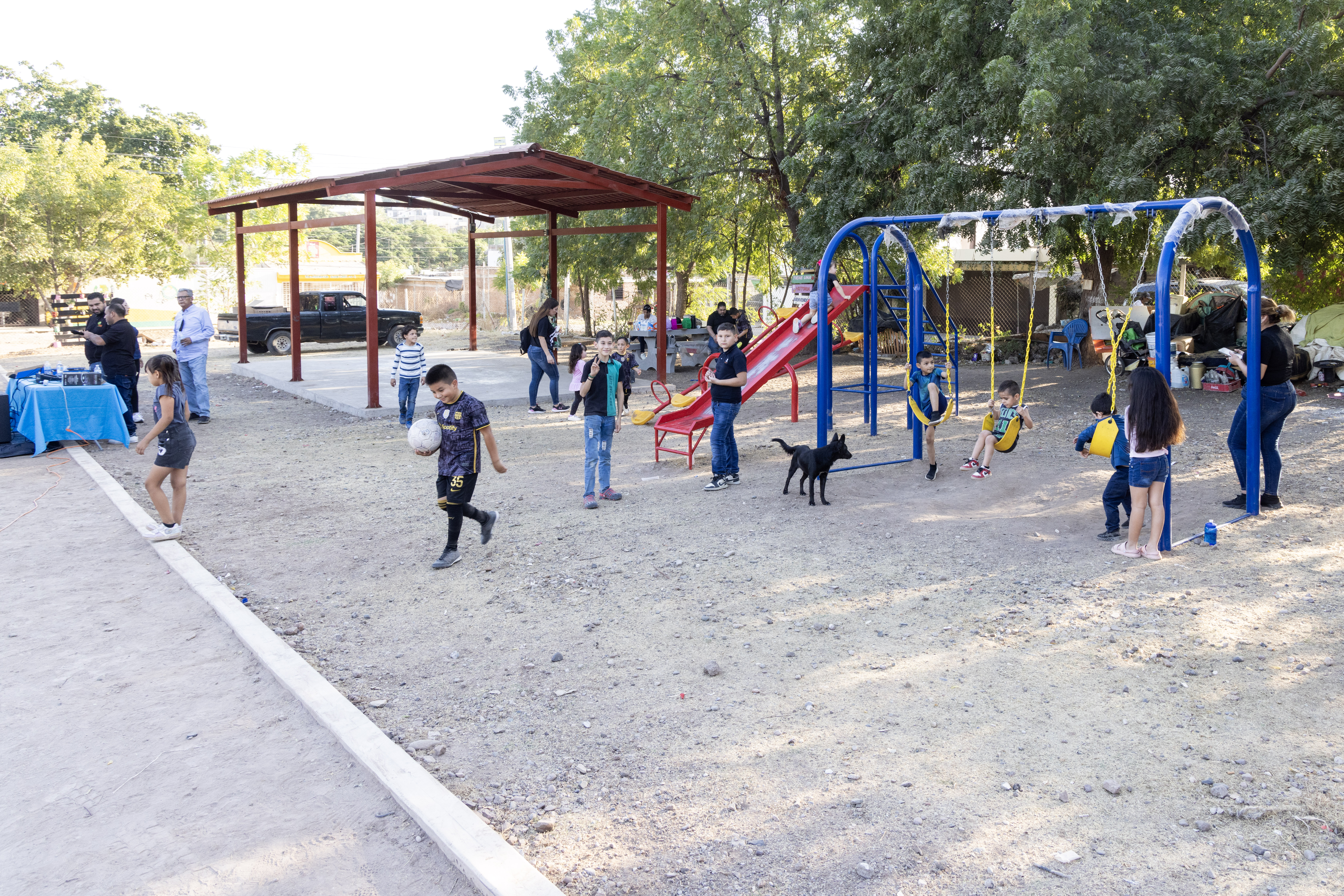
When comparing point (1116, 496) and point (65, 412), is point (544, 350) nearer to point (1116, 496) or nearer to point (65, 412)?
point (65, 412)

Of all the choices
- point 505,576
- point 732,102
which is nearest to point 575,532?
point 505,576

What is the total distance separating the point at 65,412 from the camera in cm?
1136

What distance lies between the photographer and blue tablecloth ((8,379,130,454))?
36.4 feet

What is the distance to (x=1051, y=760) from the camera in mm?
3930

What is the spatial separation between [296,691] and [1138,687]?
4.02 metres

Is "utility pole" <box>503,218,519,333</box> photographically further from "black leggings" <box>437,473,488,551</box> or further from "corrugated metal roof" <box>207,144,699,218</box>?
"black leggings" <box>437,473,488,551</box>

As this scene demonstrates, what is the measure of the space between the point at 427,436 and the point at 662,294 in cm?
1026

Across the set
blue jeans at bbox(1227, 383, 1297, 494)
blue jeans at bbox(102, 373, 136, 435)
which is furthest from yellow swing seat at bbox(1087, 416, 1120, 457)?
blue jeans at bbox(102, 373, 136, 435)

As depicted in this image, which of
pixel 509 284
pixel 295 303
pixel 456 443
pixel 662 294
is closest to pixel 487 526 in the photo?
pixel 456 443

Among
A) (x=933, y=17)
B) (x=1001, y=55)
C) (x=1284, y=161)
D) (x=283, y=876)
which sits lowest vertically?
(x=283, y=876)

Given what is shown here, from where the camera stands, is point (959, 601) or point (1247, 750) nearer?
point (1247, 750)

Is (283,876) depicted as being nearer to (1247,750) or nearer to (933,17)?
(1247,750)

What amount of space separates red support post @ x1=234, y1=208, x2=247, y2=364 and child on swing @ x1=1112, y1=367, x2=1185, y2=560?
17966 millimetres

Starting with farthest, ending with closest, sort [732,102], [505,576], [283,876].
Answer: [732,102] < [505,576] < [283,876]
